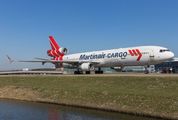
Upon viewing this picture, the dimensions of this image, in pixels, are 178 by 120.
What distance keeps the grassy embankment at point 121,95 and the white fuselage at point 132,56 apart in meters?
9.23

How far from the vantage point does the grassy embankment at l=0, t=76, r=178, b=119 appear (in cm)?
1441

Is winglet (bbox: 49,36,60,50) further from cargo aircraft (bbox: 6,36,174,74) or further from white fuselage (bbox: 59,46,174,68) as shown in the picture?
→ white fuselage (bbox: 59,46,174,68)

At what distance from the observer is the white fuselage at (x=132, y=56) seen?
29.1m

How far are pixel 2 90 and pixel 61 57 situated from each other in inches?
850

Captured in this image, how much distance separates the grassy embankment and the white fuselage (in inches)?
363

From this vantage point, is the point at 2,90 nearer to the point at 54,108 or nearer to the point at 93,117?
the point at 54,108

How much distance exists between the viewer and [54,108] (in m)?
19.1

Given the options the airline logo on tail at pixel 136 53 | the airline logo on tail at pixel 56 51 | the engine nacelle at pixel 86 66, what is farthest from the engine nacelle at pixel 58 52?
the airline logo on tail at pixel 136 53

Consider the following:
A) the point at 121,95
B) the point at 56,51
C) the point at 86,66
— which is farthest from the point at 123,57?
the point at 56,51

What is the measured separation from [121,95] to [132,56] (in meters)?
16.3

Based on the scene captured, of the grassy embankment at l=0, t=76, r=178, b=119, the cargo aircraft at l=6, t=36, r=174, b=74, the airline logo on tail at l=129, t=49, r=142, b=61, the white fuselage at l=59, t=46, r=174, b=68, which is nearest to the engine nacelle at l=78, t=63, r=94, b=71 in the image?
the cargo aircraft at l=6, t=36, r=174, b=74

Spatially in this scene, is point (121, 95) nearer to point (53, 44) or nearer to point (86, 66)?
point (86, 66)

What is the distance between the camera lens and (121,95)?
1725 centimetres

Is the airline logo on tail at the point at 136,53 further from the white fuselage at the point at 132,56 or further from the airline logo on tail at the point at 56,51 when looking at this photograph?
the airline logo on tail at the point at 56,51
